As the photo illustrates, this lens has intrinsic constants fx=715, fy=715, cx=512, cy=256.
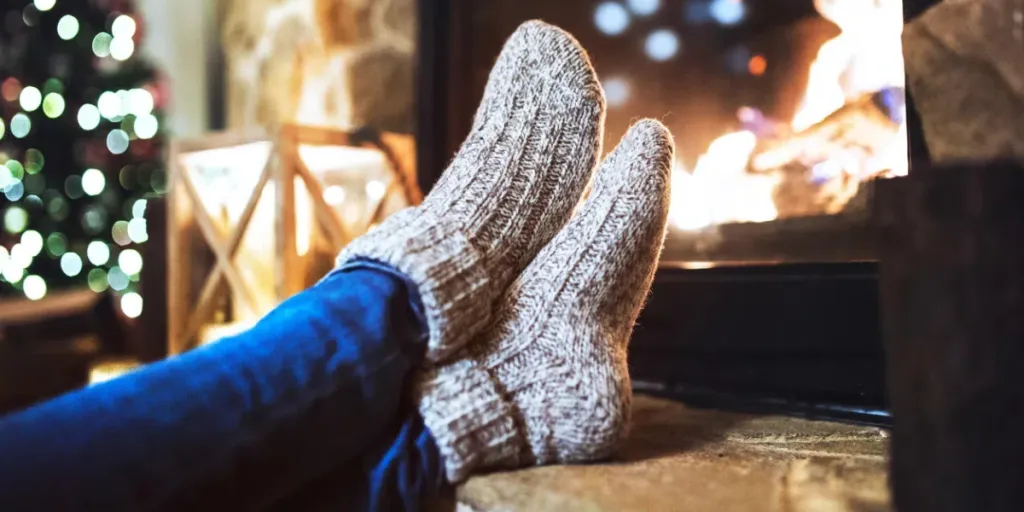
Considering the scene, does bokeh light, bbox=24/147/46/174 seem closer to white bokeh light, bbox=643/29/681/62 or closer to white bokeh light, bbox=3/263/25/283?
white bokeh light, bbox=3/263/25/283

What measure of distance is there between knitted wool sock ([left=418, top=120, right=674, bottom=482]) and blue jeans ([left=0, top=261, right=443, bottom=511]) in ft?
0.11

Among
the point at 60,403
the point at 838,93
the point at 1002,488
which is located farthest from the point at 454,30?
the point at 1002,488

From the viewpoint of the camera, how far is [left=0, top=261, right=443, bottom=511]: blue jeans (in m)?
0.37

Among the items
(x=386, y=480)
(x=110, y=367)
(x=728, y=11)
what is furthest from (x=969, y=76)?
(x=110, y=367)

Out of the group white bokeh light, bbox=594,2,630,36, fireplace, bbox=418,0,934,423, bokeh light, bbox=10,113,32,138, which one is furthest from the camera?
bokeh light, bbox=10,113,32,138

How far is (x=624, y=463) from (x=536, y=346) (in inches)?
4.7

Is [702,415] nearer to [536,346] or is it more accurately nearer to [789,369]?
[789,369]

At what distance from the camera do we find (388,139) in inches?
52.9

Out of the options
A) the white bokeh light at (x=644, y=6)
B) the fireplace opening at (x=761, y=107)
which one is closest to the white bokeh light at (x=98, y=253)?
the fireplace opening at (x=761, y=107)

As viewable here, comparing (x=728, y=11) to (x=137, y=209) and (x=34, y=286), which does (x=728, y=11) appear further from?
(x=34, y=286)

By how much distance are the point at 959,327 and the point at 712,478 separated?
264mm

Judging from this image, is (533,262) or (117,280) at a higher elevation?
(533,262)

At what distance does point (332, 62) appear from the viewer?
1632 millimetres

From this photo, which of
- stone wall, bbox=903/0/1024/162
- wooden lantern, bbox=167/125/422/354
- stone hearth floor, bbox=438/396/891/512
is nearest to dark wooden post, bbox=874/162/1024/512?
stone hearth floor, bbox=438/396/891/512
